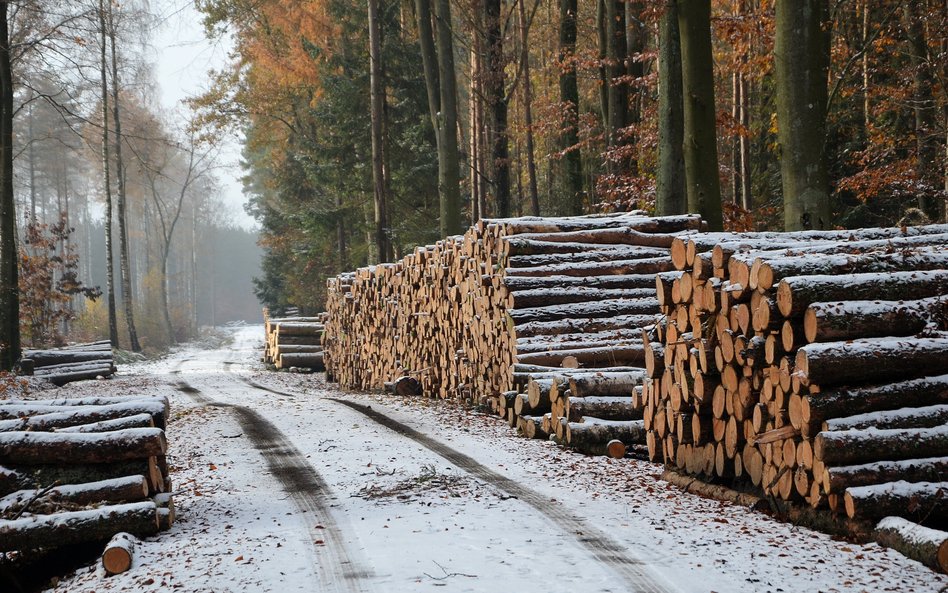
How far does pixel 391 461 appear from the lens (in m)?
7.65

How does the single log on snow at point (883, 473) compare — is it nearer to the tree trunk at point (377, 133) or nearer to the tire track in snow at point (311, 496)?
the tire track in snow at point (311, 496)

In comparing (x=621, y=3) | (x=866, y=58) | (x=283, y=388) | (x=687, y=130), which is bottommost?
(x=283, y=388)

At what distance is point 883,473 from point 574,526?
2001 mm

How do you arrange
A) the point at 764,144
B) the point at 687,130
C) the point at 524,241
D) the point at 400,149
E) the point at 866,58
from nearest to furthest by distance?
the point at 524,241
the point at 687,130
the point at 866,58
the point at 764,144
the point at 400,149

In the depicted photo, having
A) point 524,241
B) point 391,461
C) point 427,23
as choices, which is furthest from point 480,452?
point 427,23

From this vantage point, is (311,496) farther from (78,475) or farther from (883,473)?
(883,473)

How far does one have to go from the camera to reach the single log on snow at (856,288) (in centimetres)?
535

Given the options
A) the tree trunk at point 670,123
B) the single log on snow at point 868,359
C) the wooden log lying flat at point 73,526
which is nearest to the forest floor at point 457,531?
the wooden log lying flat at point 73,526

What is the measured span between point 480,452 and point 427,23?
15.1 m

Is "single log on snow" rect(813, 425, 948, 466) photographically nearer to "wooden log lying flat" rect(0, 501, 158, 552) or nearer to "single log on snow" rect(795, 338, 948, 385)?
"single log on snow" rect(795, 338, 948, 385)

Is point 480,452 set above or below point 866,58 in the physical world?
below

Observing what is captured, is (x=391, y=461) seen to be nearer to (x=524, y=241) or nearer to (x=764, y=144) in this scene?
(x=524, y=241)

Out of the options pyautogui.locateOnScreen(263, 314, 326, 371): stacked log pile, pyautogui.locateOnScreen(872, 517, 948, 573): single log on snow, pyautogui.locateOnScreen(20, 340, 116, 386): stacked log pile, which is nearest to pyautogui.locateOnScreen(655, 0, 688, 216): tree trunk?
pyautogui.locateOnScreen(872, 517, 948, 573): single log on snow

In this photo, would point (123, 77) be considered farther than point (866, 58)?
Yes
